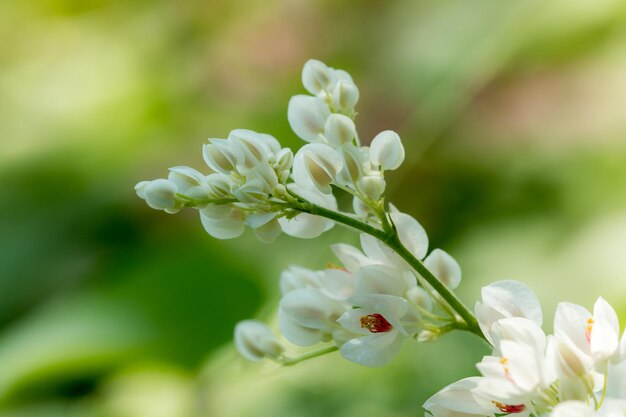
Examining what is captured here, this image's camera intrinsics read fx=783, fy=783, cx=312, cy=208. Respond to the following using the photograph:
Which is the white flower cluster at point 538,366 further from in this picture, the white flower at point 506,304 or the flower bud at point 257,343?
the flower bud at point 257,343

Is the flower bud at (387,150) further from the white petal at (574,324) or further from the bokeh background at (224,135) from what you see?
the bokeh background at (224,135)

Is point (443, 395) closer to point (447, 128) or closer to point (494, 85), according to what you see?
point (447, 128)

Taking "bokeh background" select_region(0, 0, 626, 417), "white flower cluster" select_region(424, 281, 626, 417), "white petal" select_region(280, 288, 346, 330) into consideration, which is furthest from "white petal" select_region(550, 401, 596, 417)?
"bokeh background" select_region(0, 0, 626, 417)

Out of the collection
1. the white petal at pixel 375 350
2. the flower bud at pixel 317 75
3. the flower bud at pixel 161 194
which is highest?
the flower bud at pixel 317 75

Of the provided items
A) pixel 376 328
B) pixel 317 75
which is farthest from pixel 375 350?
pixel 317 75

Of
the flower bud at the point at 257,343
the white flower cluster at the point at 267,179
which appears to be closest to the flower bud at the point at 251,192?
the white flower cluster at the point at 267,179

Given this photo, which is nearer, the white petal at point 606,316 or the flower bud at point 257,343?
the white petal at point 606,316

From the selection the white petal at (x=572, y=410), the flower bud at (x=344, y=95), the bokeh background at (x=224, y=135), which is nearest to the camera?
the white petal at (x=572, y=410)

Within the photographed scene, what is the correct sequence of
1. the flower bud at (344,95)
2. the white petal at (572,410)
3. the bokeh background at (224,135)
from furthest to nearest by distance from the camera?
the bokeh background at (224,135) < the flower bud at (344,95) < the white petal at (572,410)

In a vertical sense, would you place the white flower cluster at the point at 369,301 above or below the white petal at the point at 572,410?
above

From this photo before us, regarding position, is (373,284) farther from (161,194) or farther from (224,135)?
(224,135)
